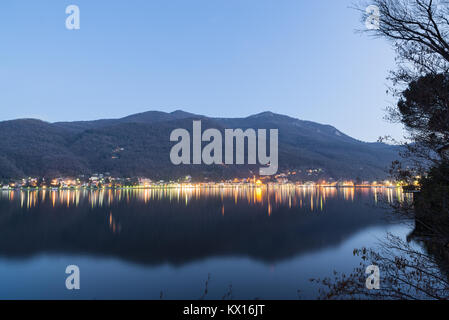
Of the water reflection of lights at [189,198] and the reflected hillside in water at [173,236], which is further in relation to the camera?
the water reflection of lights at [189,198]

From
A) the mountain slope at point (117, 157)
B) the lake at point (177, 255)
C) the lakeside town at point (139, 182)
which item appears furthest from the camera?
the mountain slope at point (117, 157)

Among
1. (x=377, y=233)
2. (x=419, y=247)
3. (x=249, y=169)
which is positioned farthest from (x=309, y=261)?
(x=249, y=169)

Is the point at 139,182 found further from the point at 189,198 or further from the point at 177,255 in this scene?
the point at 177,255

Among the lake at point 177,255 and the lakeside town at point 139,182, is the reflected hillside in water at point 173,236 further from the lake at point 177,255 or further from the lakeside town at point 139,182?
the lakeside town at point 139,182

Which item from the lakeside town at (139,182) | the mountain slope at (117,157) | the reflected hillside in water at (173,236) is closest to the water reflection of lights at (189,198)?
the reflected hillside in water at (173,236)

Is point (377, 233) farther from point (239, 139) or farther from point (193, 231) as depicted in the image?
point (239, 139)

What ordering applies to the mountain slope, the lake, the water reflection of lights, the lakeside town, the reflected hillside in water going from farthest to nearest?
1. the mountain slope
2. the lakeside town
3. the water reflection of lights
4. the reflected hillside in water
5. the lake

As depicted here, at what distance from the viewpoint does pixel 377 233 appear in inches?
802

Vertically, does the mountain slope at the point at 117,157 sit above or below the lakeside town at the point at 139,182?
above

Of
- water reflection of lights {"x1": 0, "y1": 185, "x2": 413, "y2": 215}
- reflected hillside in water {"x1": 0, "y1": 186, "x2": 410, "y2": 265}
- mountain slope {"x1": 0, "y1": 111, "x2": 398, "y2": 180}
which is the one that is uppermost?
mountain slope {"x1": 0, "y1": 111, "x2": 398, "y2": 180}

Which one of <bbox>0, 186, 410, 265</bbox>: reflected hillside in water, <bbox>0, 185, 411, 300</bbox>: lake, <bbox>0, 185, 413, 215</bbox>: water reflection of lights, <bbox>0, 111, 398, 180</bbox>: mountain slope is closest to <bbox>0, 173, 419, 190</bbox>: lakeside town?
<bbox>0, 111, 398, 180</bbox>: mountain slope

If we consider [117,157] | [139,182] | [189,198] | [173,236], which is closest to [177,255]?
A: [173,236]

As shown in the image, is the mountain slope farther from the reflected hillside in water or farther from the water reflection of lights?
the reflected hillside in water
